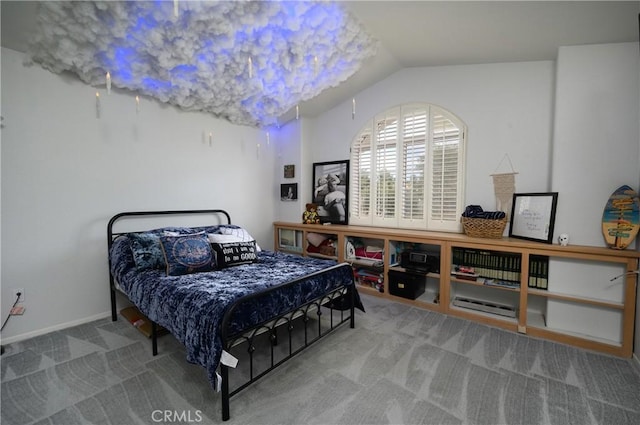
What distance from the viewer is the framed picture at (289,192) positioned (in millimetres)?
4391

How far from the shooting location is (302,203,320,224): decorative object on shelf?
4.18 meters

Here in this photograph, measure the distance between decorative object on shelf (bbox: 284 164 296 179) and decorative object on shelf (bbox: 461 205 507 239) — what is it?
2.50m

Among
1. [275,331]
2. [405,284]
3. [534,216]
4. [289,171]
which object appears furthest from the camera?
[289,171]

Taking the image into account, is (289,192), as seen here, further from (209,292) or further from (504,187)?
Answer: (504,187)

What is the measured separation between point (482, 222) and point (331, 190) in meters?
2.06

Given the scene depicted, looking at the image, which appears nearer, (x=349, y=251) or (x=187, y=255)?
(x=187, y=255)

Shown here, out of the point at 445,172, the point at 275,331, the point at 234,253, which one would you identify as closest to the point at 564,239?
the point at 445,172

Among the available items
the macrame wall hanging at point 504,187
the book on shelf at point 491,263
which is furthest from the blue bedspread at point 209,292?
the macrame wall hanging at point 504,187

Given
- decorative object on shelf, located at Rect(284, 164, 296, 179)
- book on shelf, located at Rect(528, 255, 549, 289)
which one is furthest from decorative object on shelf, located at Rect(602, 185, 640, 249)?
decorative object on shelf, located at Rect(284, 164, 296, 179)

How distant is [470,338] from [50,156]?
4.08 meters

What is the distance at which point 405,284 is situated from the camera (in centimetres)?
321

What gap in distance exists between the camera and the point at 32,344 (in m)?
2.31

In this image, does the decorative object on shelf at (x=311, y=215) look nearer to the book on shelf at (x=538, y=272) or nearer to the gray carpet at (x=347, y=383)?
the gray carpet at (x=347, y=383)

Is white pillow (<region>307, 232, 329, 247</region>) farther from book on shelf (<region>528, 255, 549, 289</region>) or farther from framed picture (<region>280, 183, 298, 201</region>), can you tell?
book on shelf (<region>528, 255, 549, 289</region>)
